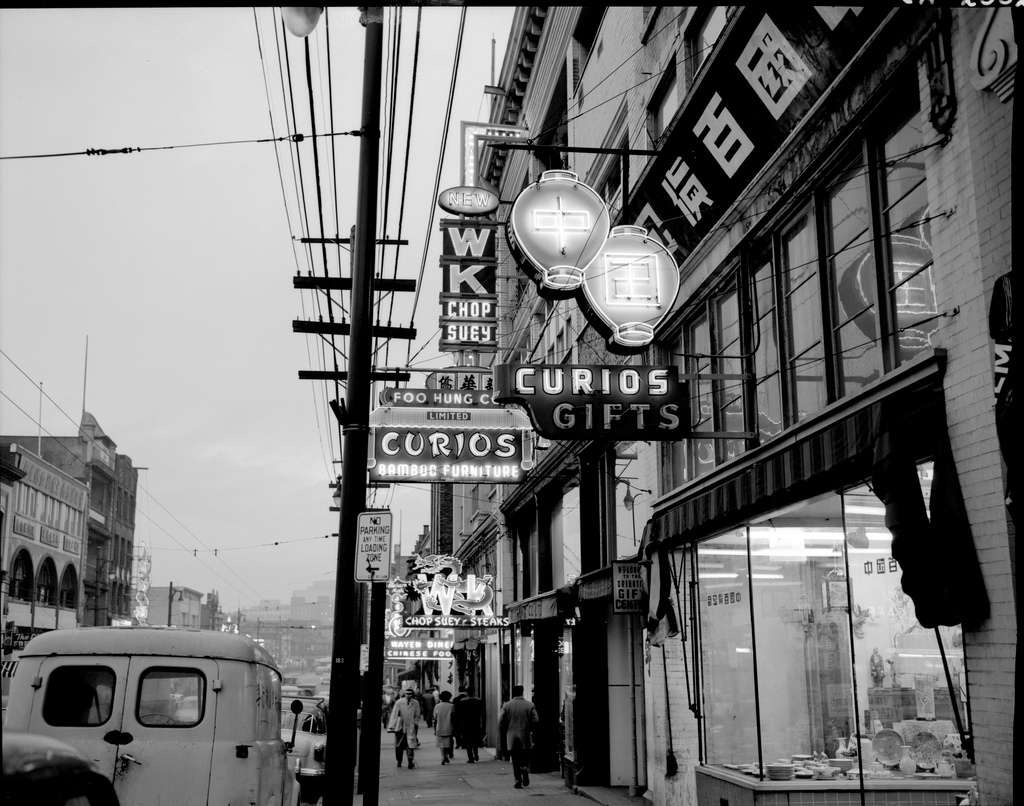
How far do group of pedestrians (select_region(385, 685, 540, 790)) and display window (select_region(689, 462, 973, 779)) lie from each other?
705 cm

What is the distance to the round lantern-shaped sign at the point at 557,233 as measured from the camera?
11.8 m

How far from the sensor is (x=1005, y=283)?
21.9 feet

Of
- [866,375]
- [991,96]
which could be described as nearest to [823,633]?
[866,375]

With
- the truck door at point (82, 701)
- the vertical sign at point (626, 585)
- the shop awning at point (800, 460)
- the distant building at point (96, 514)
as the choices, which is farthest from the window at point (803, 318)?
the distant building at point (96, 514)

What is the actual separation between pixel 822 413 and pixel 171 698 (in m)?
6.50

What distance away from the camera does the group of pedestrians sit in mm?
19141

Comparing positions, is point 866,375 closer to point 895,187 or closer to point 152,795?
point 895,187

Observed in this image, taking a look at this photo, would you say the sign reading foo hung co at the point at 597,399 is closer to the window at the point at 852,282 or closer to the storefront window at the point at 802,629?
the storefront window at the point at 802,629

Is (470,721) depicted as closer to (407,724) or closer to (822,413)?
(407,724)

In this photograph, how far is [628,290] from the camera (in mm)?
12016

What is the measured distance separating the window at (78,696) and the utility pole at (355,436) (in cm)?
337

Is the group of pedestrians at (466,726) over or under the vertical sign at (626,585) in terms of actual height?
under

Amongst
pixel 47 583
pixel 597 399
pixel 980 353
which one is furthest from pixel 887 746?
pixel 47 583

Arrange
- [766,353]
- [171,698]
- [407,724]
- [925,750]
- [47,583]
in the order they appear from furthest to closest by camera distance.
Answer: [47,583], [407,724], [766,353], [925,750], [171,698]
